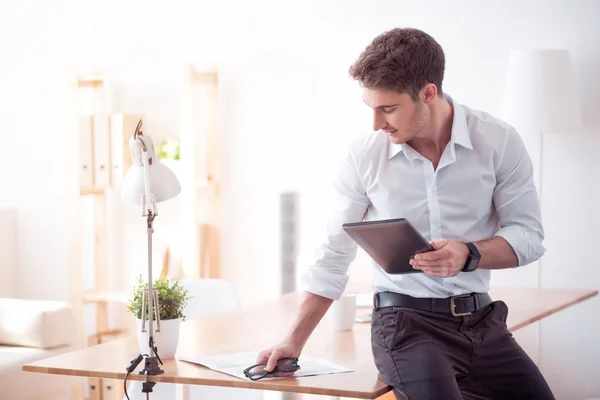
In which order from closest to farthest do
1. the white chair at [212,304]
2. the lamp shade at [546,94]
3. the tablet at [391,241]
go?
the tablet at [391,241], the white chair at [212,304], the lamp shade at [546,94]

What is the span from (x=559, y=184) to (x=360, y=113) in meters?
0.99

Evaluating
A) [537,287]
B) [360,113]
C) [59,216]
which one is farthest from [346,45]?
[59,216]

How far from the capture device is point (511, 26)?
409 centimetres

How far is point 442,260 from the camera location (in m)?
2.04

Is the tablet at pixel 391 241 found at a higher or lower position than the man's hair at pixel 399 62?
lower

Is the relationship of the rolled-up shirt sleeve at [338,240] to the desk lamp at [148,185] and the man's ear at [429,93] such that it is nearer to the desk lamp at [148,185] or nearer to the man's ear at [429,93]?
the man's ear at [429,93]

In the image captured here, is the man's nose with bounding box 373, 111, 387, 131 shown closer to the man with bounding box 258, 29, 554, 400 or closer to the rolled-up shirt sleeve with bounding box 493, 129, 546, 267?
the man with bounding box 258, 29, 554, 400

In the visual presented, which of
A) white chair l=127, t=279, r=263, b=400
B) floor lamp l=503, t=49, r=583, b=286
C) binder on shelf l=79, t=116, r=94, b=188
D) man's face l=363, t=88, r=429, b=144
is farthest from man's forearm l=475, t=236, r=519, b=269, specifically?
binder on shelf l=79, t=116, r=94, b=188

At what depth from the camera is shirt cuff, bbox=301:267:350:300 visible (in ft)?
7.55

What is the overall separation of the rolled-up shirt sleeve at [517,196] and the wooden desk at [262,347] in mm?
494

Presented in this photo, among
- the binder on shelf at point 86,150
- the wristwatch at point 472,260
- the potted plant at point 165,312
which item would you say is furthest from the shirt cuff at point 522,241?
the binder on shelf at point 86,150

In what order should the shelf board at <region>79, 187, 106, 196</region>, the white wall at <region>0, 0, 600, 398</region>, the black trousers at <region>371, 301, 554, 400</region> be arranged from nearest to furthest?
the black trousers at <region>371, 301, 554, 400</region> < the white wall at <region>0, 0, 600, 398</region> < the shelf board at <region>79, 187, 106, 196</region>

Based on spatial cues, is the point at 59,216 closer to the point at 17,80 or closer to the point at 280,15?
the point at 17,80

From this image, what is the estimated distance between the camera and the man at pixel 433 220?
2.13 metres
